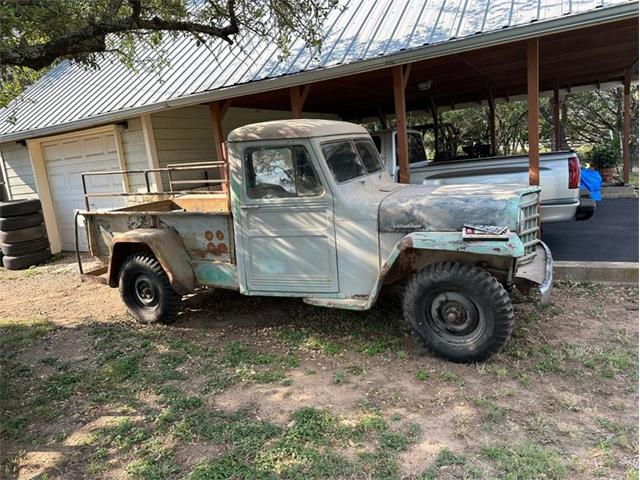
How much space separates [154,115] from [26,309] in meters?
3.91

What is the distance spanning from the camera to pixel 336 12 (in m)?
7.83

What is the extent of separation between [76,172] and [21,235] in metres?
1.64

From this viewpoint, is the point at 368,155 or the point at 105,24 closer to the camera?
the point at 105,24

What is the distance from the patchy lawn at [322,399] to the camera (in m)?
2.71

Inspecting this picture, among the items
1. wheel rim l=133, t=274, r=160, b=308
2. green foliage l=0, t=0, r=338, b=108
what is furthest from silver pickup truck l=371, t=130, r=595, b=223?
wheel rim l=133, t=274, r=160, b=308

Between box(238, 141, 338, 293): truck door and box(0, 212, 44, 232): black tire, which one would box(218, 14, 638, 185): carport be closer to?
box(238, 141, 338, 293): truck door

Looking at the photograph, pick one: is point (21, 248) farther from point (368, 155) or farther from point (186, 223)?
point (368, 155)

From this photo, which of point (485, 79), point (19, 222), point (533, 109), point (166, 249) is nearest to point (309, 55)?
point (533, 109)

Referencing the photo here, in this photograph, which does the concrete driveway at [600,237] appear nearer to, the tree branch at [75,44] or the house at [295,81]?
the house at [295,81]

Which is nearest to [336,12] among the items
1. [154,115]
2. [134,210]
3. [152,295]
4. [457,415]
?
[154,115]

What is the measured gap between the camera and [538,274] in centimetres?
379

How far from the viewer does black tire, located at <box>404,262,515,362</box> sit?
3.54 m

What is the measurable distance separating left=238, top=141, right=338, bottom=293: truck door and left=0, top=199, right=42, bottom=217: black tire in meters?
7.05

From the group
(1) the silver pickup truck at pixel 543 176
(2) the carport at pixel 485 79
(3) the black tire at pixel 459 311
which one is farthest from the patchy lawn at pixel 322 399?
(2) the carport at pixel 485 79
